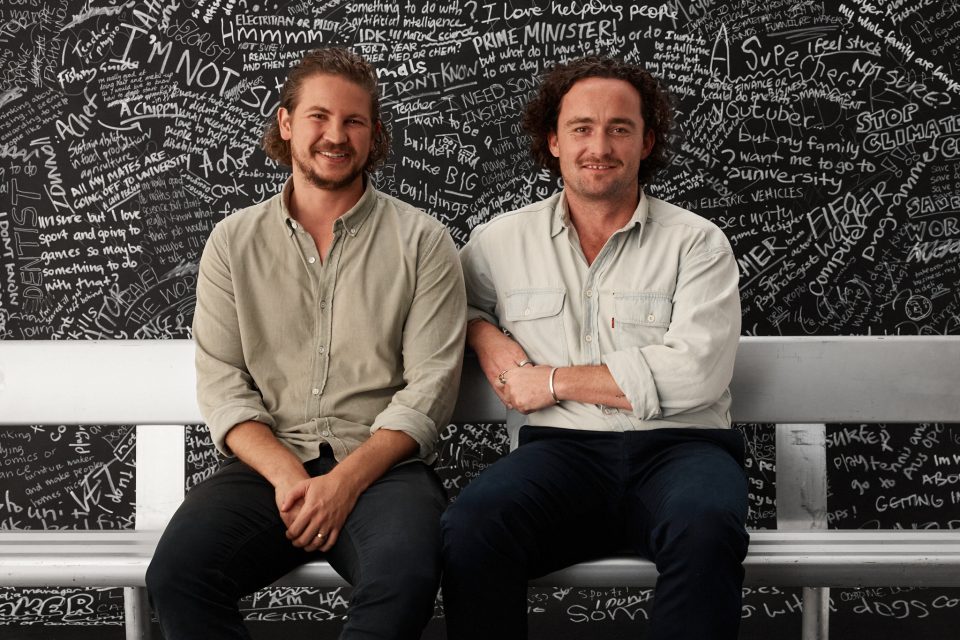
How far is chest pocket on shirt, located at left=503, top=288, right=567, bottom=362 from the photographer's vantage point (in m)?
2.47

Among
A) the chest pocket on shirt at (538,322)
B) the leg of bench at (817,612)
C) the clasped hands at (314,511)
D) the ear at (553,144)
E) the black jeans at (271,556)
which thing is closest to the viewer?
the black jeans at (271,556)

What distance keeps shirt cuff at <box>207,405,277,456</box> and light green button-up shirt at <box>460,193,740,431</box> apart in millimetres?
634

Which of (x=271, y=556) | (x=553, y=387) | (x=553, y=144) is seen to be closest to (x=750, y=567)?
(x=553, y=387)

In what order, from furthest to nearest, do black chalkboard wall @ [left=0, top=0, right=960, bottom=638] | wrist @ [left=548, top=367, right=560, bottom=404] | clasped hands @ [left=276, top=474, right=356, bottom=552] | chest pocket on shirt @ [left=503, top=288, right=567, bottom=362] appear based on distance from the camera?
black chalkboard wall @ [left=0, top=0, right=960, bottom=638] → chest pocket on shirt @ [left=503, top=288, right=567, bottom=362] → wrist @ [left=548, top=367, right=560, bottom=404] → clasped hands @ [left=276, top=474, right=356, bottom=552]

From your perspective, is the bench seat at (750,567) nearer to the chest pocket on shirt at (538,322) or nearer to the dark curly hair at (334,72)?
the chest pocket on shirt at (538,322)

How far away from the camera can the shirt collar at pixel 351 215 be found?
246 centimetres

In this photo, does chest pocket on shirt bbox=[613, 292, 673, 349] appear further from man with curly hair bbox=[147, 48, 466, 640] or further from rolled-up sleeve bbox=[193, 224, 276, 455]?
rolled-up sleeve bbox=[193, 224, 276, 455]

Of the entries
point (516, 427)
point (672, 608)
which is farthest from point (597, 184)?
point (672, 608)

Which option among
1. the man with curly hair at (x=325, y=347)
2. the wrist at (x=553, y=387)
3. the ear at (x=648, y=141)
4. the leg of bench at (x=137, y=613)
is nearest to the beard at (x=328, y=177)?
the man with curly hair at (x=325, y=347)

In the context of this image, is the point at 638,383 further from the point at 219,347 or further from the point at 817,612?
the point at 219,347

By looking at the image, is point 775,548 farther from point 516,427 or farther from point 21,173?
point 21,173

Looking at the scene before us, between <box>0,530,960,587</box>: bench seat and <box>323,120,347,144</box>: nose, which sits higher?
<box>323,120,347,144</box>: nose

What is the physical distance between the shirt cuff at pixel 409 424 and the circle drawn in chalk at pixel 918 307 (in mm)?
1853

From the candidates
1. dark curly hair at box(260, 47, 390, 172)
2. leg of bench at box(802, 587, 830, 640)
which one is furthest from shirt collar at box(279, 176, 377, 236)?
leg of bench at box(802, 587, 830, 640)
